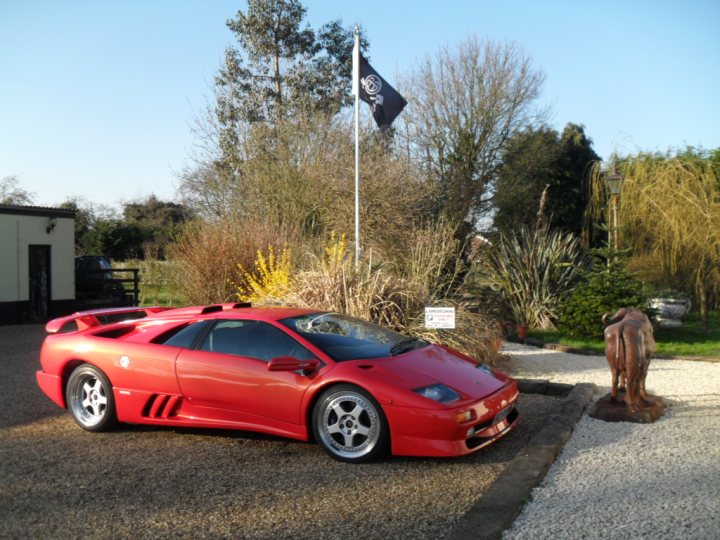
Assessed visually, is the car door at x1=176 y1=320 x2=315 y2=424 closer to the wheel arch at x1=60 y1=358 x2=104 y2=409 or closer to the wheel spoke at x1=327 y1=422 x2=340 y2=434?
the wheel spoke at x1=327 y1=422 x2=340 y2=434

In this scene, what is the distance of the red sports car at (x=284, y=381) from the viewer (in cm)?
538

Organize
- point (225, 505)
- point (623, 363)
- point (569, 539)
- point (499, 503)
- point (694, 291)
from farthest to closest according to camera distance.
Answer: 1. point (694, 291)
2. point (623, 363)
3. point (225, 505)
4. point (499, 503)
5. point (569, 539)

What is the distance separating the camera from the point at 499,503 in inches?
168

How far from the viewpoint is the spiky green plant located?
1546 centimetres

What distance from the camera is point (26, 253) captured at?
17.4m

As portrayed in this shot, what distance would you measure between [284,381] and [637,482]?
275 centimetres

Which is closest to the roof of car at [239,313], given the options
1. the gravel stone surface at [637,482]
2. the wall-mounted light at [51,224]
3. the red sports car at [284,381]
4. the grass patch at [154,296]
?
the red sports car at [284,381]

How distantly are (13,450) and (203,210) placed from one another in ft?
63.3

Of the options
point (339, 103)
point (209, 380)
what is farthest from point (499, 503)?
point (339, 103)

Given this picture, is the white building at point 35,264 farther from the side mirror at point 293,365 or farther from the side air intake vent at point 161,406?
the side mirror at point 293,365

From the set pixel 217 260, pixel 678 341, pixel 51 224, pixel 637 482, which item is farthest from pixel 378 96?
pixel 637 482

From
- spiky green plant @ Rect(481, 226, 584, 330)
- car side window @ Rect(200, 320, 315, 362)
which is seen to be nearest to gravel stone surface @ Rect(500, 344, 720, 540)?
car side window @ Rect(200, 320, 315, 362)

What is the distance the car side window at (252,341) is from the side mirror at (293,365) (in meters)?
0.16

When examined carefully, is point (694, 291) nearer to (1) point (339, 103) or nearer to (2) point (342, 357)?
(2) point (342, 357)
